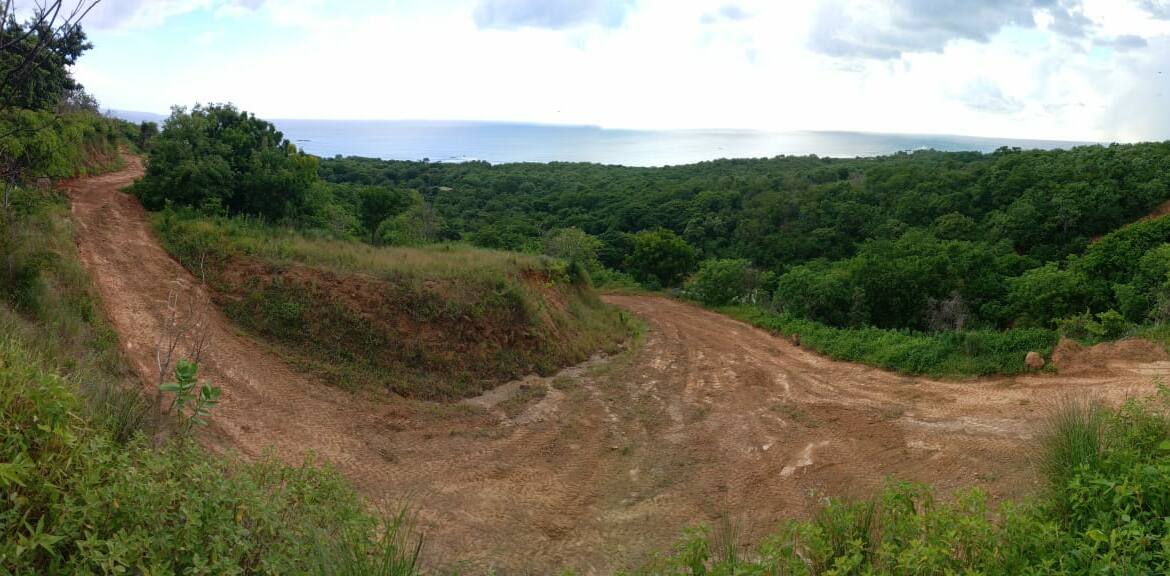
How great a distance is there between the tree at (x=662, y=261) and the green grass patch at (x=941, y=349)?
12.1 meters

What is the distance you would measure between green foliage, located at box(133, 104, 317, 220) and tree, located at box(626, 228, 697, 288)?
1498cm

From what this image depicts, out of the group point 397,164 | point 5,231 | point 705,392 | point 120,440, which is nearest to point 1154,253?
point 705,392

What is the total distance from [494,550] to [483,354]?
20.7ft

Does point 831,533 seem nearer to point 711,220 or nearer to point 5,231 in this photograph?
point 5,231

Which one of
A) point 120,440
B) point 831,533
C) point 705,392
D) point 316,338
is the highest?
point 120,440

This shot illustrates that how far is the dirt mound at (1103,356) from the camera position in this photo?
466 inches

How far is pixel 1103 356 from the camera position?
1223 cm

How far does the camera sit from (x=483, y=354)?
1296 cm

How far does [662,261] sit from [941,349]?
1587 centimetres

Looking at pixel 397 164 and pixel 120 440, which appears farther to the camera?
pixel 397 164

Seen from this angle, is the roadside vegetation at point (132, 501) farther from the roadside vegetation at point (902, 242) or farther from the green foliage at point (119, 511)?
the roadside vegetation at point (902, 242)

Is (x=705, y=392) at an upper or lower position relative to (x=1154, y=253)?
lower

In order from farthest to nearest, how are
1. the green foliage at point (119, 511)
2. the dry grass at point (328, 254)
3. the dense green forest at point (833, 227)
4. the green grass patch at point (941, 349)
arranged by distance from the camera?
1. the dense green forest at point (833, 227)
2. the dry grass at point (328, 254)
3. the green grass patch at point (941, 349)
4. the green foliage at point (119, 511)

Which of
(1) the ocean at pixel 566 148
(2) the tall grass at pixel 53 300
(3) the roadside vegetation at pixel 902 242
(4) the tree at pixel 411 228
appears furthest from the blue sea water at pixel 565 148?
(2) the tall grass at pixel 53 300
